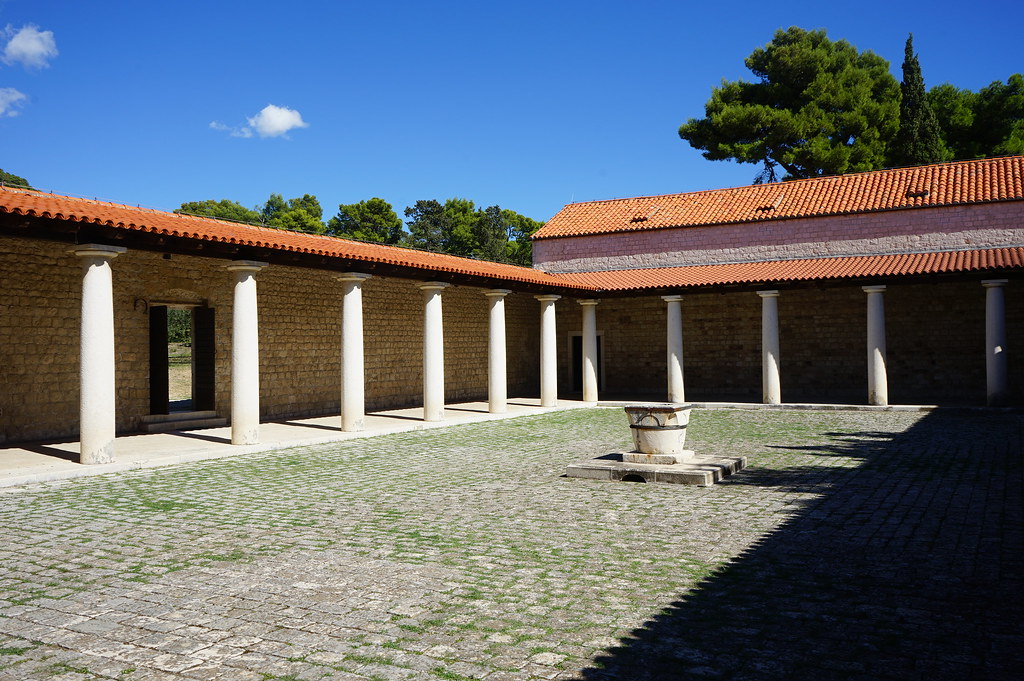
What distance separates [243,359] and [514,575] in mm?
8411

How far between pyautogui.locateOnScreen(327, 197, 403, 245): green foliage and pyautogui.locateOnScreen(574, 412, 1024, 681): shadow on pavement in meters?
59.2

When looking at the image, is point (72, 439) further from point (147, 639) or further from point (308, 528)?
point (147, 639)

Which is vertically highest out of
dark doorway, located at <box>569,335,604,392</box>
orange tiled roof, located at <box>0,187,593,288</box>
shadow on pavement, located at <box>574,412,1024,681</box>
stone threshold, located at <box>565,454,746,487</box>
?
orange tiled roof, located at <box>0,187,593,288</box>

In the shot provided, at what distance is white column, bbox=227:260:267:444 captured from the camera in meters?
12.5

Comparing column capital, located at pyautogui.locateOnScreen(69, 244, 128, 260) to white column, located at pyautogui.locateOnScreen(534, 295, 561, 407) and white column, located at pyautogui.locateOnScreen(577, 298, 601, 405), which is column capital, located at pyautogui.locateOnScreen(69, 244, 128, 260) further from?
white column, located at pyautogui.locateOnScreen(577, 298, 601, 405)

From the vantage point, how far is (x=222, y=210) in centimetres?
7175

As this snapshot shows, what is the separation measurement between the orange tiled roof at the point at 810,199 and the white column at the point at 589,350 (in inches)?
208

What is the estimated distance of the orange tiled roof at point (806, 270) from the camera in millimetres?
18031

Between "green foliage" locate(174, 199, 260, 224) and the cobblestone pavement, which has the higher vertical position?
"green foliage" locate(174, 199, 260, 224)

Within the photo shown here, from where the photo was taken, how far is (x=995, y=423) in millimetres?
14891

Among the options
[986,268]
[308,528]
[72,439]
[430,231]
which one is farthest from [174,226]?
[430,231]

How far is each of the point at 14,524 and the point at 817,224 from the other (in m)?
21.8

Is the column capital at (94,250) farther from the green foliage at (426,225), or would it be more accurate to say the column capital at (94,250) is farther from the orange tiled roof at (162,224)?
the green foliage at (426,225)

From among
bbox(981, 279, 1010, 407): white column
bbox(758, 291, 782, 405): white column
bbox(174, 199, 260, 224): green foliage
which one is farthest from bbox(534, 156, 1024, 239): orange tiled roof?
bbox(174, 199, 260, 224): green foliage
